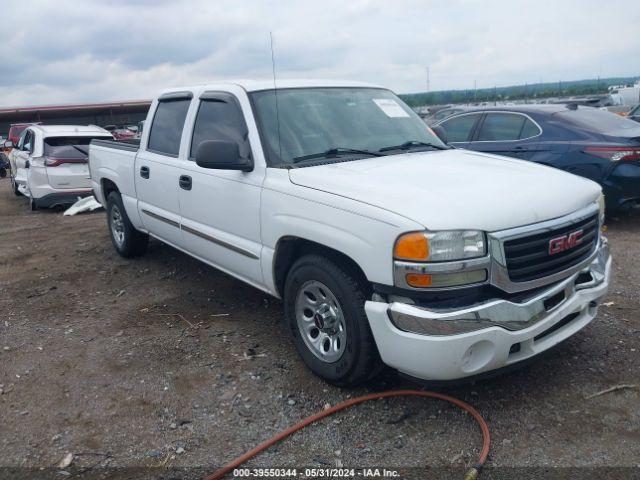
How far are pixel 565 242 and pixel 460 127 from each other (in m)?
5.57

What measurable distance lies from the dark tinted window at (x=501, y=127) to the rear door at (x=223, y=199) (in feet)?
15.3

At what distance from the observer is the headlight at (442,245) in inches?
114

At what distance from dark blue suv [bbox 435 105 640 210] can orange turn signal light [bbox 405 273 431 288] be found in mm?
5214

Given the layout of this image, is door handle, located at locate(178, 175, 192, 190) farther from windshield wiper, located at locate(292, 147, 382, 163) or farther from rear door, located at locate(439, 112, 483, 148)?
rear door, located at locate(439, 112, 483, 148)

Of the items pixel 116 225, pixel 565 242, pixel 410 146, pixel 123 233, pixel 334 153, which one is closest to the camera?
pixel 565 242

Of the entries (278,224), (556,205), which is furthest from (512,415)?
(278,224)

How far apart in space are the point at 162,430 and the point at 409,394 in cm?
147

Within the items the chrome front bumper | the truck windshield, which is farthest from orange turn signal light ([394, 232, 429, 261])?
the truck windshield

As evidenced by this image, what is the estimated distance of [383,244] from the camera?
3.00m

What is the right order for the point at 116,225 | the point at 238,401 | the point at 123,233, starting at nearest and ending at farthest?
1. the point at 238,401
2. the point at 123,233
3. the point at 116,225

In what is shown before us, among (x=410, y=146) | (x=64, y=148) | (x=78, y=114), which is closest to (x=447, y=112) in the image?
(x=64, y=148)

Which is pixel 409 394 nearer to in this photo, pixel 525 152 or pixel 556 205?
pixel 556 205

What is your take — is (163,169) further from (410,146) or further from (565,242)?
(565,242)

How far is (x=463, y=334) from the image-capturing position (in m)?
2.89
